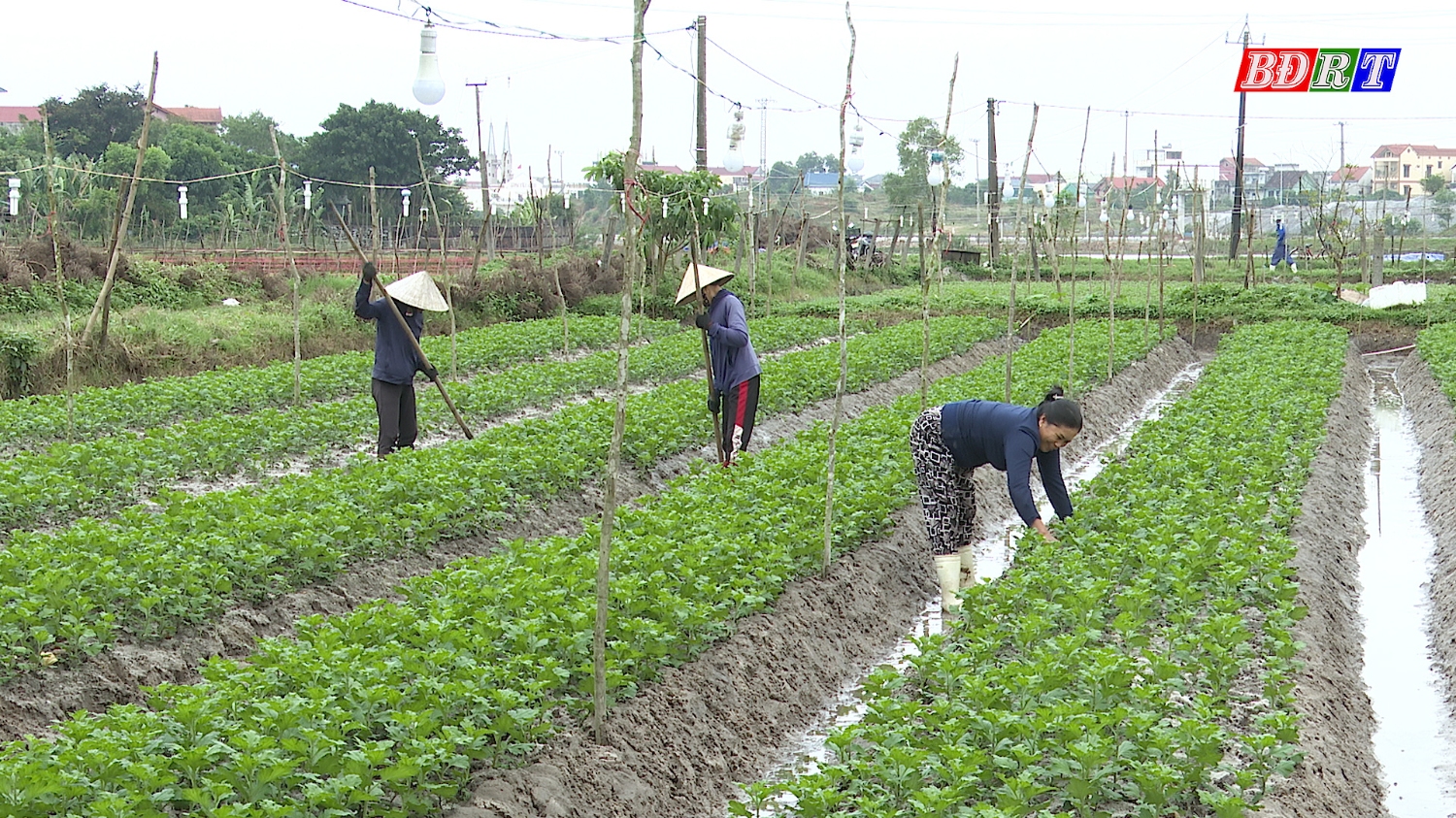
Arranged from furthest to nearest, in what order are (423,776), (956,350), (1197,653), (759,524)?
(956,350) < (759,524) < (1197,653) < (423,776)

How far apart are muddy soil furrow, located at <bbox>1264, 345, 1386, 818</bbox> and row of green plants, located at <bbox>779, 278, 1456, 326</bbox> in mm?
12765

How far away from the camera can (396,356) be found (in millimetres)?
10195

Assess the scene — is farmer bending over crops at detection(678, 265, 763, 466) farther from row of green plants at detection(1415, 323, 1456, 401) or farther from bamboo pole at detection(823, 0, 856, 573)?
row of green plants at detection(1415, 323, 1456, 401)

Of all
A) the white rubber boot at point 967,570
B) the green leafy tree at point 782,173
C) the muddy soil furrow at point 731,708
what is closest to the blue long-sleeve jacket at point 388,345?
the muddy soil furrow at point 731,708

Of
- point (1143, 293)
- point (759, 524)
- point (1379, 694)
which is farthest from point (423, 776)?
point (1143, 293)

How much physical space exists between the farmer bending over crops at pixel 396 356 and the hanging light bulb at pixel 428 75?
2.46m

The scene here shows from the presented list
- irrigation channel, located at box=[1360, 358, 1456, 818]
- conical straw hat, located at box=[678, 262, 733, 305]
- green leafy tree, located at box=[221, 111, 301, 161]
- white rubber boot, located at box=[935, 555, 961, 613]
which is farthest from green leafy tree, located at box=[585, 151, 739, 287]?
green leafy tree, located at box=[221, 111, 301, 161]

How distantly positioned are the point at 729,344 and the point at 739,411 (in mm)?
657

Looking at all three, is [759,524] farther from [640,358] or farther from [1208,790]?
[640,358]

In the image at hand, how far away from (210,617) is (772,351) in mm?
15064

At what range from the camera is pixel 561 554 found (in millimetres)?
7152

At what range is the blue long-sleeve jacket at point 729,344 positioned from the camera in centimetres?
1017

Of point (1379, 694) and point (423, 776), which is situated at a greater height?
point (423, 776)

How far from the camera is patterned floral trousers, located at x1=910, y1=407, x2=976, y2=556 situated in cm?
764
